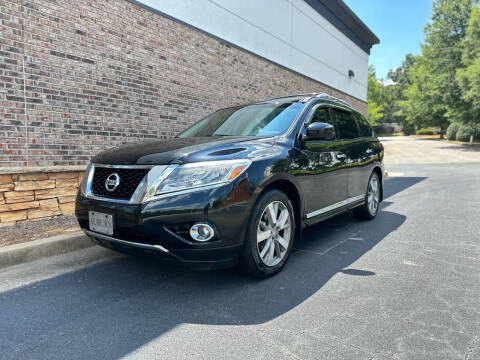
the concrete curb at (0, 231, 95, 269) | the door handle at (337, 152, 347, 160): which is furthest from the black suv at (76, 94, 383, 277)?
the concrete curb at (0, 231, 95, 269)

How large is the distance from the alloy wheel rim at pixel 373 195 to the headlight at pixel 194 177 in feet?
11.6

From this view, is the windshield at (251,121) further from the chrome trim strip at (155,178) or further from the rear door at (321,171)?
the chrome trim strip at (155,178)

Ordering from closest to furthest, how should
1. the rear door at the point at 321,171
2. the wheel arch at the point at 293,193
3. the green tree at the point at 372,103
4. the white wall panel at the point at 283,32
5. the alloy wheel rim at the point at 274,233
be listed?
the alloy wheel rim at the point at 274,233 < the wheel arch at the point at 293,193 < the rear door at the point at 321,171 < the white wall panel at the point at 283,32 < the green tree at the point at 372,103

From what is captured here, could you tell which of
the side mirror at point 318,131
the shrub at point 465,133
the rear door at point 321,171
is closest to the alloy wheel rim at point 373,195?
the rear door at point 321,171

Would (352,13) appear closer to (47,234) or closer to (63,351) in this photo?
(47,234)

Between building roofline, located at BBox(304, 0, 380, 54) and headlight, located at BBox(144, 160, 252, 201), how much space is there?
11475 millimetres

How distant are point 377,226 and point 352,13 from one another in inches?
517

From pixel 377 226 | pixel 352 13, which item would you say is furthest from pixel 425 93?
pixel 377 226

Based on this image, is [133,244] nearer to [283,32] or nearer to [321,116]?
[321,116]

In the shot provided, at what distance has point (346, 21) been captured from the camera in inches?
610

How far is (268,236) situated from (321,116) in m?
1.85

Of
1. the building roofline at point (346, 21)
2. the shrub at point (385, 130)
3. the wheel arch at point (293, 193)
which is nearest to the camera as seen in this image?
the wheel arch at point (293, 193)

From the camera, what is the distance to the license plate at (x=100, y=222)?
2908mm

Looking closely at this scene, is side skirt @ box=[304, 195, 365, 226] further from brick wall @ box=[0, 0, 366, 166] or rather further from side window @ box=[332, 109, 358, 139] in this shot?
brick wall @ box=[0, 0, 366, 166]
